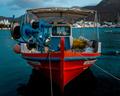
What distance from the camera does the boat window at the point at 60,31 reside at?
2455cm

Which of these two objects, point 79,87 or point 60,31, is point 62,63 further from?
point 60,31

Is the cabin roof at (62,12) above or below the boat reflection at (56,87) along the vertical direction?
above

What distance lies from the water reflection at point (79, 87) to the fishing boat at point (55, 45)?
891mm

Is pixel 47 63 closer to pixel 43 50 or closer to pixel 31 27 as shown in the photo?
pixel 43 50

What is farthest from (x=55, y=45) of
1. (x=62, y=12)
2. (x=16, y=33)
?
(x=16, y=33)

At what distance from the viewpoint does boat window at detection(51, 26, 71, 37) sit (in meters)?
24.5

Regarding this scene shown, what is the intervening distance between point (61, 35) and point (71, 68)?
398 centimetres

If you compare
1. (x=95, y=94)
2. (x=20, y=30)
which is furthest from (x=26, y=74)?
(x=95, y=94)

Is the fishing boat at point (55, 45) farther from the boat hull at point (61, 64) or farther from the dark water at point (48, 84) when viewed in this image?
the dark water at point (48, 84)

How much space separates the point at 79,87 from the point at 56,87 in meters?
1.92

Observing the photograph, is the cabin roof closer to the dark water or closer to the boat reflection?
the dark water

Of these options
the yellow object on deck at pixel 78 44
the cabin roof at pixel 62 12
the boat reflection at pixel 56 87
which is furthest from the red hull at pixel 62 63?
the cabin roof at pixel 62 12

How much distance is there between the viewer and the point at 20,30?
989 inches

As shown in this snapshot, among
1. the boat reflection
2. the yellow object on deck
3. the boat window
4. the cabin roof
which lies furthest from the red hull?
the cabin roof
